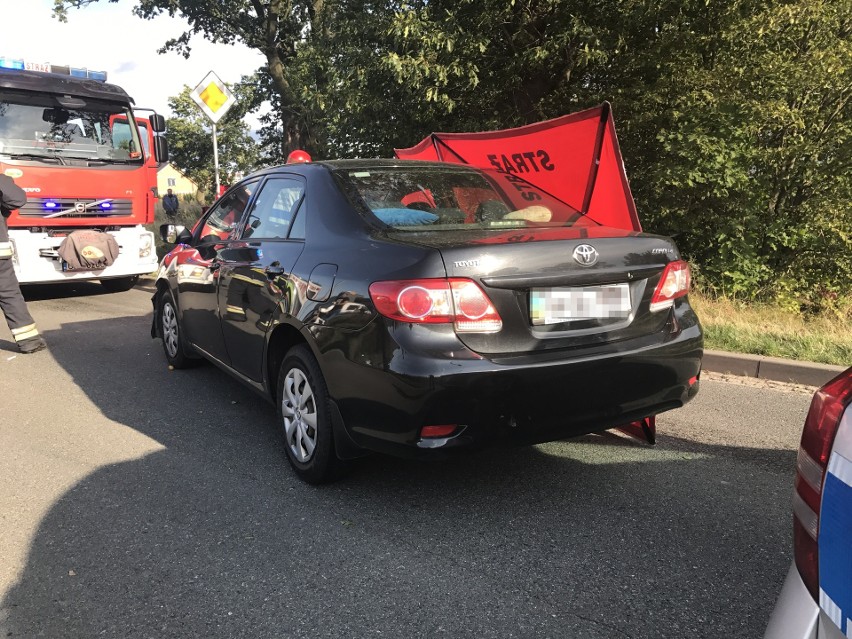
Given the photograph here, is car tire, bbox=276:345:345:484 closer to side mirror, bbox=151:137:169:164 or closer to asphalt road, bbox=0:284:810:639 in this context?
asphalt road, bbox=0:284:810:639

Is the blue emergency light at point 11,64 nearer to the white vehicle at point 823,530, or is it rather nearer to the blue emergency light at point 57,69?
the blue emergency light at point 57,69

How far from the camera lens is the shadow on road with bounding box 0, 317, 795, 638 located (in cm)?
237

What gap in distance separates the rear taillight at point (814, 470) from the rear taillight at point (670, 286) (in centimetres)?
165

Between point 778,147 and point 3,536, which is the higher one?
point 778,147

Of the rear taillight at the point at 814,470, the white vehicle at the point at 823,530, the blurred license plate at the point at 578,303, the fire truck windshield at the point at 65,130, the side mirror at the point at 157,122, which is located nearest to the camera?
the white vehicle at the point at 823,530

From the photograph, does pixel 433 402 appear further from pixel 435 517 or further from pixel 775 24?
pixel 775 24

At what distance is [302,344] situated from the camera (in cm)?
339

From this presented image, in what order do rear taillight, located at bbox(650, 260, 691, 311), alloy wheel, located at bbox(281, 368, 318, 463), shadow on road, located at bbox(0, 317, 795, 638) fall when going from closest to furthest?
shadow on road, located at bbox(0, 317, 795, 638), rear taillight, located at bbox(650, 260, 691, 311), alloy wheel, located at bbox(281, 368, 318, 463)

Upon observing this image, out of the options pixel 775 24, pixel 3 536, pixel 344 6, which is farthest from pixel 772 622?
pixel 344 6

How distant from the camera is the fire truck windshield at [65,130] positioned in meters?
8.90

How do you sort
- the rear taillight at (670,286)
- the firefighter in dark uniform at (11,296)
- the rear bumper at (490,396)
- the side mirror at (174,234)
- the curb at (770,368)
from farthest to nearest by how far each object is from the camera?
the firefighter in dark uniform at (11,296)
the side mirror at (174,234)
the curb at (770,368)
the rear taillight at (670,286)
the rear bumper at (490,396)

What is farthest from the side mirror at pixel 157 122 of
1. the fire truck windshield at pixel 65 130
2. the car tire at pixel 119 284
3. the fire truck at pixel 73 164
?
the car tire at pixel 119 284

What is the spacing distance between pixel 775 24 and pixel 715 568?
8.06m

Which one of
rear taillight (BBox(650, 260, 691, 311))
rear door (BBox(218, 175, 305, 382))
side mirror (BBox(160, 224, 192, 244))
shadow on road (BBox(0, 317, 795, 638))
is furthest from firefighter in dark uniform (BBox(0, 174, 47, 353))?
rear taillight (BBox(650, 260, 691, 311))
